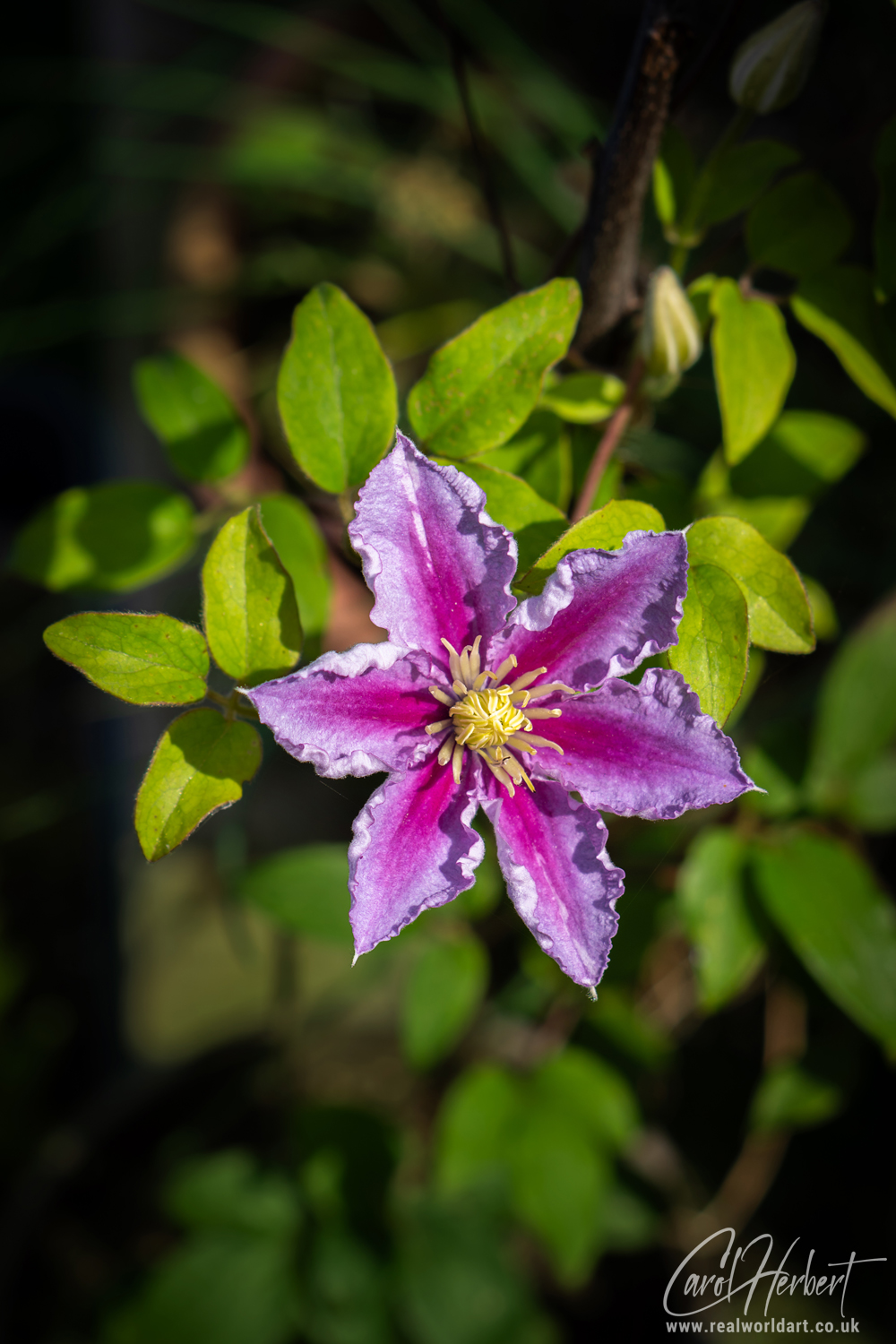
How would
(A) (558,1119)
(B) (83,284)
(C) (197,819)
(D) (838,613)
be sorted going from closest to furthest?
(C) (197,819) → (A) (558,1119) → (D) (838,613) → (B) (83,284)

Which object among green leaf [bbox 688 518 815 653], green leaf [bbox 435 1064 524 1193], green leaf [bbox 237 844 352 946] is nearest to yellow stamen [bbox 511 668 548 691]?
green leaf [bbox 688 518 815 653]

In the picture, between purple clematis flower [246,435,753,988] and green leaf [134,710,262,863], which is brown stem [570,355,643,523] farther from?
green leaf [134,710,262,863]

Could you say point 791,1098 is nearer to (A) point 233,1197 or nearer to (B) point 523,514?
(A) point 233,1197

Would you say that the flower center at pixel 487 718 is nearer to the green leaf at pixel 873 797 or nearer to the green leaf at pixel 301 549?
the green leaf at pixel 301 549

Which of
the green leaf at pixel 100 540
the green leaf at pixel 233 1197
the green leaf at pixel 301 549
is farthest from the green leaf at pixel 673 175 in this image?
the green leaf at pixel 233 1197

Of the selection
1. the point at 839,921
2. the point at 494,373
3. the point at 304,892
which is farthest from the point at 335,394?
the point at 839,921

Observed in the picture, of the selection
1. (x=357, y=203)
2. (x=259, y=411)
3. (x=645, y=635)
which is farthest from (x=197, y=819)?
(x=357, y=203)

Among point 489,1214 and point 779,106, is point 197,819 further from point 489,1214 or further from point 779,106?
point 489,1214
